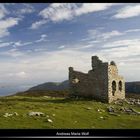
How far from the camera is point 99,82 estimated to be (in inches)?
1288

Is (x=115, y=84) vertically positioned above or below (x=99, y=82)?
below

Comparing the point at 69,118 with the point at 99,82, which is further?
the point at 99,82

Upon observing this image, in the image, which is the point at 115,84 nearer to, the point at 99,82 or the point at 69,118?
the point at 99,82

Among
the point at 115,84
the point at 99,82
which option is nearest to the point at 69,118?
the point at 99,82

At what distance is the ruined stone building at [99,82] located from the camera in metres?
32.3

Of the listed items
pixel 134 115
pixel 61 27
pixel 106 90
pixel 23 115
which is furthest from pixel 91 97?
pixel 61 27

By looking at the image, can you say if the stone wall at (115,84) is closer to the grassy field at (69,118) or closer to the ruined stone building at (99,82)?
the ruined stone building at (99,82)

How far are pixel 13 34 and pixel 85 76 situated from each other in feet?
62.2

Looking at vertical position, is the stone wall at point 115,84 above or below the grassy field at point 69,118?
above

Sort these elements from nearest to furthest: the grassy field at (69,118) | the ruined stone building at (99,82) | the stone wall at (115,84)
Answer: the grassy field at (69,118)
the ruined stone building at (99,82)
the stone wall at (115,84)

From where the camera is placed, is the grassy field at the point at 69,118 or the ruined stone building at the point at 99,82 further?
the ruined stone building at the point at 99,82

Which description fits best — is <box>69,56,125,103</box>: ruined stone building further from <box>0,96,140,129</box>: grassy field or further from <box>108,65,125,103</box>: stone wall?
<box>0,96,140,129</box>: grassy field

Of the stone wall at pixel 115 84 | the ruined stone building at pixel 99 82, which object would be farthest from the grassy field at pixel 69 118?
the stone wall at pixel 115 84
